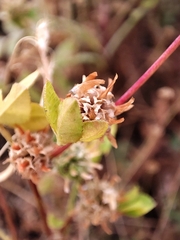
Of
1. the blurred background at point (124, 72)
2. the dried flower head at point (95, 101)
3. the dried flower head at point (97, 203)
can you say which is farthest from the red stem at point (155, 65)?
the blurred background at point (124, 72)

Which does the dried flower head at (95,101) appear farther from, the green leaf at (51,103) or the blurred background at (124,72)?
the blurred background at (124,72)

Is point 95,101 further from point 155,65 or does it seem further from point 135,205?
point 135,205

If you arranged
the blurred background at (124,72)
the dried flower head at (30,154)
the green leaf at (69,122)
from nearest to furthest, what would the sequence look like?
the green leaf at (69,122) < the dried flower head at (30,154) < the blurred background at (124,72)

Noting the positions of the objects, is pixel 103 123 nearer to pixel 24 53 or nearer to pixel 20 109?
pixel 20 109

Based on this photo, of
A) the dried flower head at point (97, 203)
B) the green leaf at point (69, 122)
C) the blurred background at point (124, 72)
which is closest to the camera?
the green leaf at point (69, 122)

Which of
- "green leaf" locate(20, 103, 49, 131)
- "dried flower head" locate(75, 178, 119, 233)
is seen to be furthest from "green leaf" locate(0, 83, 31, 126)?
"dried flower head" locate(75, 178, 119, 233)

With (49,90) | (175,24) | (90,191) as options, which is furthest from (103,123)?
(175,24)

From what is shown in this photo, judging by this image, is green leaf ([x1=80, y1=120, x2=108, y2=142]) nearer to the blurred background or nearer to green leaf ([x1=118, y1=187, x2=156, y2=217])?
green leaf ([x1=118, y1=187, x2=156, y2=217])
